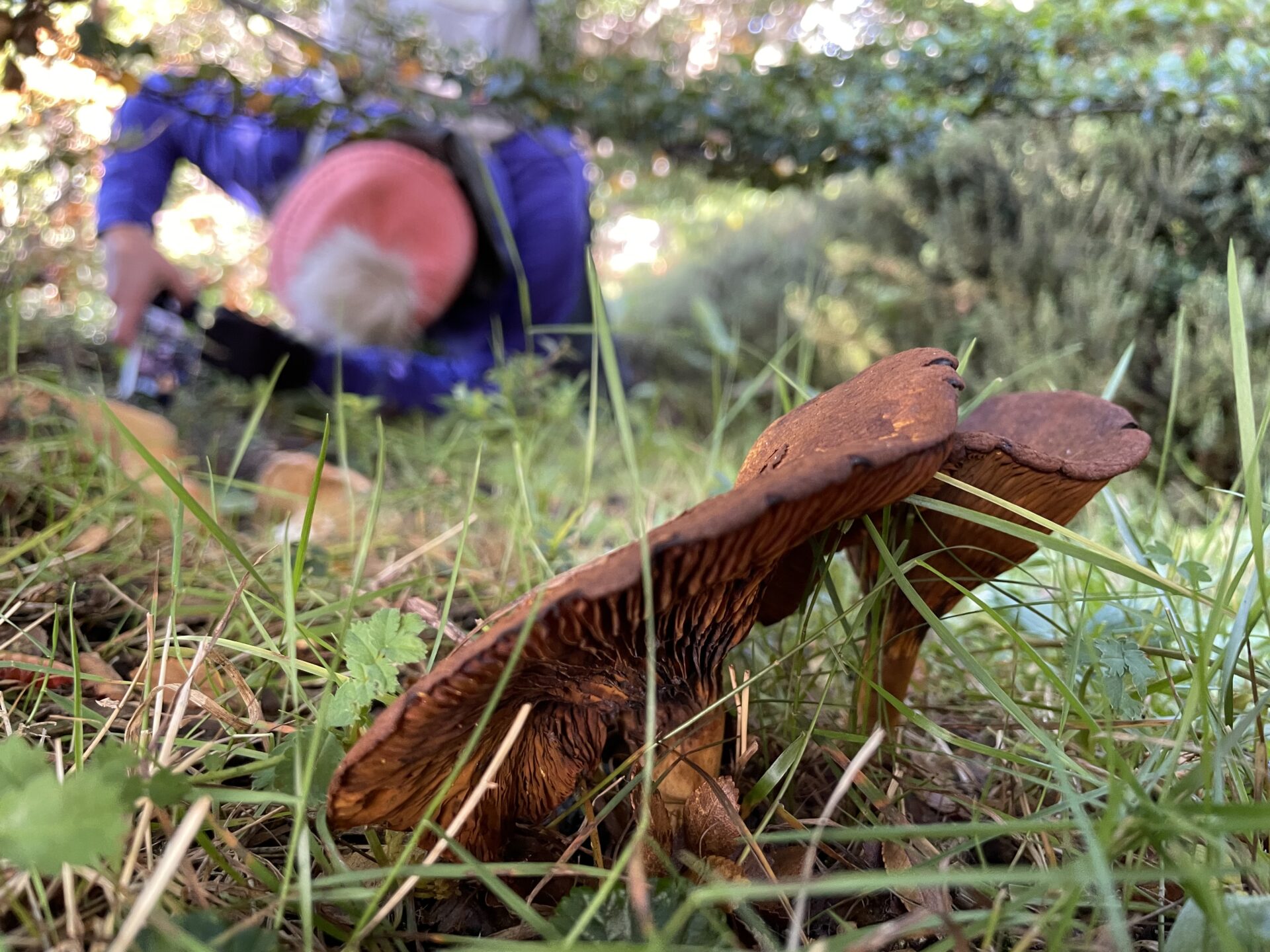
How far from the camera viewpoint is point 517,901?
2.00ft

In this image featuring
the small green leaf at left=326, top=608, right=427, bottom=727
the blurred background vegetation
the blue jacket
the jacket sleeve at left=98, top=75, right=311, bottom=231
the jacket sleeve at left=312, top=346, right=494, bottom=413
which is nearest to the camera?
the small green leaf at left=326, top=608, right=427, bottom=727

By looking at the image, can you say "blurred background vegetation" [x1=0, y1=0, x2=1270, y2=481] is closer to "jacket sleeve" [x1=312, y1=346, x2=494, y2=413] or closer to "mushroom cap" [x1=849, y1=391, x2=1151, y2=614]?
"mushroom cap" [x1=849, y1=391, x2=1151, y2=614]

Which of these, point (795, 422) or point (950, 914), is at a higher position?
point (795, 422)

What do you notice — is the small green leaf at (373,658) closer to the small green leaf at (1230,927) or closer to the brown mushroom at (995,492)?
the brown mushroom at (995,492)

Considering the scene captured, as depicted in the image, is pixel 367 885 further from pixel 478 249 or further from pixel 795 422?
pixel 478 249

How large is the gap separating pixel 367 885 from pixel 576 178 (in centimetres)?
411

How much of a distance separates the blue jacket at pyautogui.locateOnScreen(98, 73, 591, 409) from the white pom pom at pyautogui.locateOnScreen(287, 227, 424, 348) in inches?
5.1

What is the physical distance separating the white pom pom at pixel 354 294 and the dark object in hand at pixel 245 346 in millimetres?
221

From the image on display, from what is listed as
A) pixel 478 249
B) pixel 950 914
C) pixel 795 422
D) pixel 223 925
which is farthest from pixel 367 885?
pixel 478 249

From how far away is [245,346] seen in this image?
2967 mm

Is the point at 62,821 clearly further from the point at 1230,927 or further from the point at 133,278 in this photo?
the point at 133,278

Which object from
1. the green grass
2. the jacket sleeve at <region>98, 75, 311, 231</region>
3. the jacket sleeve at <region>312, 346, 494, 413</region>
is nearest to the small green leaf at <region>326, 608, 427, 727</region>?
the green grass

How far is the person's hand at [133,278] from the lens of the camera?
3107mm

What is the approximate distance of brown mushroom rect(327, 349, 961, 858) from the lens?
59 cm
